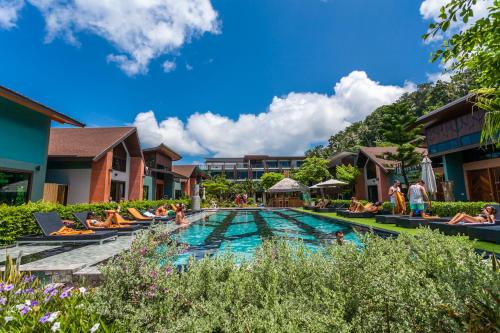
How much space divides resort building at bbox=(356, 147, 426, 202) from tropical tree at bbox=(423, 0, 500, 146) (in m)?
22.4

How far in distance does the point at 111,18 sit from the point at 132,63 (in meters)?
6.63

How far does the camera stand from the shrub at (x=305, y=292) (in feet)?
6.61

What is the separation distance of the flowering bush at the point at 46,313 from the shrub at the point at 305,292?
0.56ft

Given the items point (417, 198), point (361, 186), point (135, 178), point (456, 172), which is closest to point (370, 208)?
point (417, 198)

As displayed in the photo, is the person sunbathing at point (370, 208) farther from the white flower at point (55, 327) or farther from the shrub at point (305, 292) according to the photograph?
the white flower at point (55, 327)

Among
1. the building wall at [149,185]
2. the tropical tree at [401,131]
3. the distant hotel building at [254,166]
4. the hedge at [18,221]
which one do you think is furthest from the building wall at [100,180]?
the distant hotel building at [254,166]

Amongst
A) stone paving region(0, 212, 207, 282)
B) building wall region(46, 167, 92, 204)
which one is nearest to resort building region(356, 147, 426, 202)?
stone paving region(0, 212, 207, 282)

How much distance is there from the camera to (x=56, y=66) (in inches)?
750

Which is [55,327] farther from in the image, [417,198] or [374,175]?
[374,175]

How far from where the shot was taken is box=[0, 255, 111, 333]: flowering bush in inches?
88.7

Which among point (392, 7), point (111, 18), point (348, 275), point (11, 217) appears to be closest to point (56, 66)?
point (111, 18)

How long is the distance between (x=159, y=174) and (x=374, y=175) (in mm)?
26154

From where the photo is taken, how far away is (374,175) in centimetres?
2850

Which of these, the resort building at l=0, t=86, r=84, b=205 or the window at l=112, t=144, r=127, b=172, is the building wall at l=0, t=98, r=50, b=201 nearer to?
the resort building at l=0, t=86, r=84, b=205
